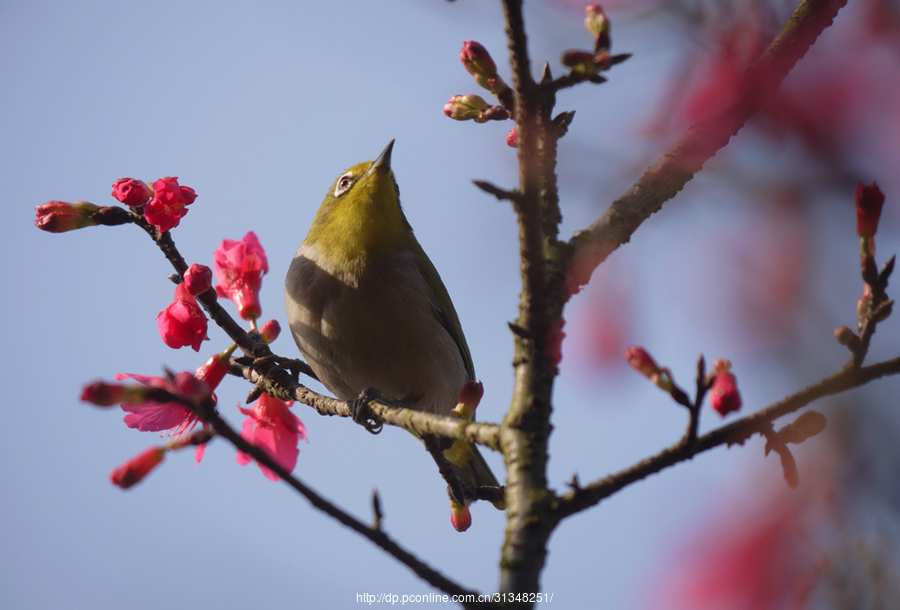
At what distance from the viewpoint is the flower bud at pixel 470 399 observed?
8.16 ft

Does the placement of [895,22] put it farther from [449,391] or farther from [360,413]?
[449,391]

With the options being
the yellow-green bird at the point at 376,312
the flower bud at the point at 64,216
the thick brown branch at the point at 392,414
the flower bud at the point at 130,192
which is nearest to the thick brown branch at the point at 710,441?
the thick brown branch at the point at 392,414

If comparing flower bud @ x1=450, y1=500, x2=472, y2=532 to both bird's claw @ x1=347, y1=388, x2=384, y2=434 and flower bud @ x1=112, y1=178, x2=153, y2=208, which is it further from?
flower bud @ x1=112, y1=178, x2=153, y2=208

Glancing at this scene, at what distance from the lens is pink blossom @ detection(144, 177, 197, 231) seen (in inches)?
117

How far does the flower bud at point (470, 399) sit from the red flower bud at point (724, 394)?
945mm

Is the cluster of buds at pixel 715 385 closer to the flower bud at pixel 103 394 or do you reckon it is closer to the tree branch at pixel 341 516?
the tree branch at pixel 341 516

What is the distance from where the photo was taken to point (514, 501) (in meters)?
1.60

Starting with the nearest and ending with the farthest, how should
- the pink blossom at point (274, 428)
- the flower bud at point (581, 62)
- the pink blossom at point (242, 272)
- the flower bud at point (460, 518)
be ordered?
the flower bud at point (581, 62) → the flower bud at point (460, 518) → the pink blossom at point (274, 428) → the pink blossom at point (242, 272)

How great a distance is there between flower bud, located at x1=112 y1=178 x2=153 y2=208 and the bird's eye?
8.14 feet

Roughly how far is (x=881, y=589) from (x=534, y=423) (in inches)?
55.5

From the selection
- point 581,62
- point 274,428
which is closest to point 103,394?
point 581,62

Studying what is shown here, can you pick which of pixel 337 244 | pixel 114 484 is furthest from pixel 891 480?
pixel 337 244

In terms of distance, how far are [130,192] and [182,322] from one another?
625 millimetres

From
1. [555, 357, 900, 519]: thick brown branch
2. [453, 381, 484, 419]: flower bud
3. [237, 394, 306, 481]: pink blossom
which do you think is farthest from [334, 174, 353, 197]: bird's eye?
[555, 357, 900, 519]: thick brown branch
